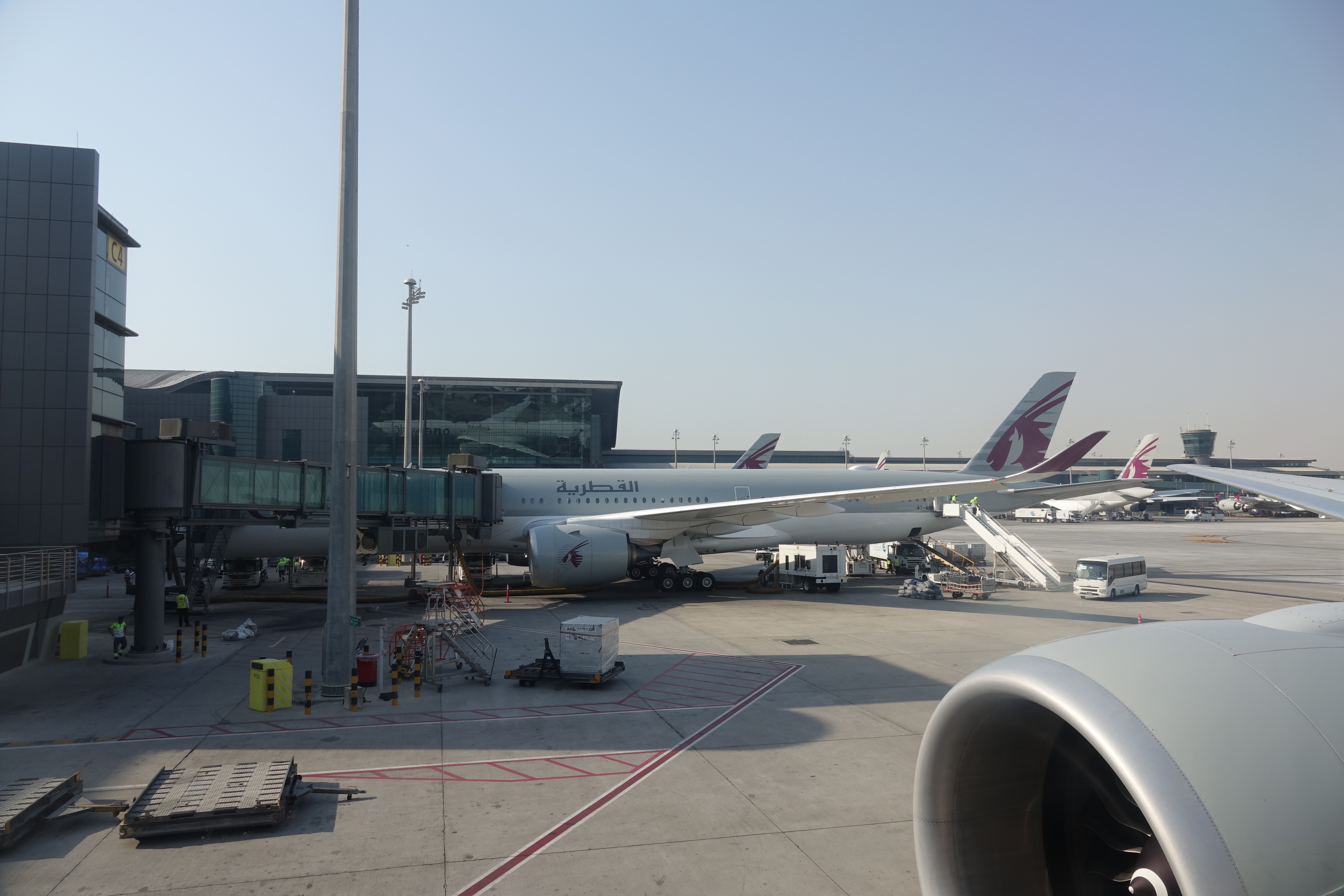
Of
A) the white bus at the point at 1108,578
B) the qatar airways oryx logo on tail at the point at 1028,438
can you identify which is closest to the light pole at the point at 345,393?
the white bus at the point at 1108,578

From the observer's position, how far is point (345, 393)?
14.2m

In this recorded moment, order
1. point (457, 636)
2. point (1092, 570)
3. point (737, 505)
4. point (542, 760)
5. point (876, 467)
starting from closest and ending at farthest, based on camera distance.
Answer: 1. point (542, 760)
2. point (457, 636)
3. point (737, 505)
4. point (1092, 570)
5. point (876, 467)

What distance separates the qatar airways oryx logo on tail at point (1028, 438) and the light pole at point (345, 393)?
95.0 ft

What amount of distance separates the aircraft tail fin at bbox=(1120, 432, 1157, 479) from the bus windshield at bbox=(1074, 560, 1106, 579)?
3.18m

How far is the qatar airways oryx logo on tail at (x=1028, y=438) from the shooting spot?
3450 centimetres

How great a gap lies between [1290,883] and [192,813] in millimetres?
9244

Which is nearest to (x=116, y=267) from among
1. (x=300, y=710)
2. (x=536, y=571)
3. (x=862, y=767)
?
(x=300, y=710)

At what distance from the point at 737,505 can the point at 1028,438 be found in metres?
16.1

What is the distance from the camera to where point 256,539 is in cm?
2647

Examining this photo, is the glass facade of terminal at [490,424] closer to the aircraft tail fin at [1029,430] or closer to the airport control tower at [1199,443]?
the aircraft tail fin at [1029,430]

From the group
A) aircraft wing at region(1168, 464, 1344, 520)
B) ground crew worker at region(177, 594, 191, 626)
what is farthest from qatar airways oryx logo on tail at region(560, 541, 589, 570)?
aircraft wing at region(1168, 464, 1344, 520)

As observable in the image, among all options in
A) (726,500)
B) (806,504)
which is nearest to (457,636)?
(806,504)

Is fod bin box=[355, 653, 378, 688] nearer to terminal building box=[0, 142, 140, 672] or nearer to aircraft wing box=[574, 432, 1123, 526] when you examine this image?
terminal building box=[0, 142, 140, 672]

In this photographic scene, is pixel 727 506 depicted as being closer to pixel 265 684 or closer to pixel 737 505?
pixel 737 505
